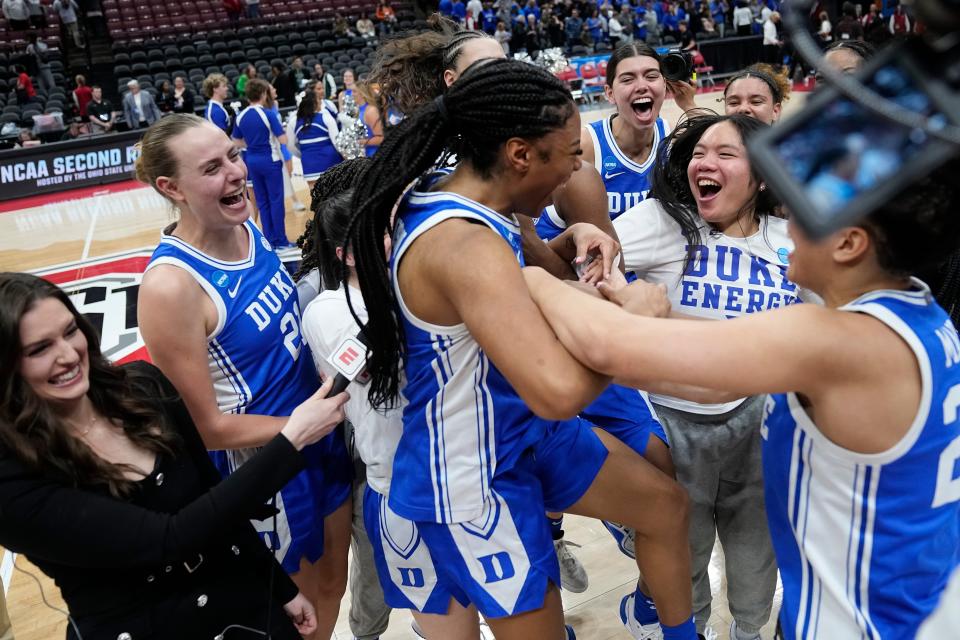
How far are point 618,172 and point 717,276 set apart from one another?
4.64ft

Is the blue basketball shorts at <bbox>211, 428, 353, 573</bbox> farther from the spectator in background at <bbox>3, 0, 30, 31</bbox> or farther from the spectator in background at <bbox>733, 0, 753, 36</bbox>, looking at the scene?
the spectator in background at <bbox>733, 0, 753, 36</bbox>

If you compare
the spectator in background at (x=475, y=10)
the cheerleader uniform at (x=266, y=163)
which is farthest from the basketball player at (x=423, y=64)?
the spectator in background at (x=475, y=10)

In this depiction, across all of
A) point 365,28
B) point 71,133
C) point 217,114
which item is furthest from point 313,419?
point 365,28

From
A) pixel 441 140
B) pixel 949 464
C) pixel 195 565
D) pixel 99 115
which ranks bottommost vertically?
pixel 99 115

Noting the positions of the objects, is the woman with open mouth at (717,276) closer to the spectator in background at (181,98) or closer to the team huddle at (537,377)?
the team huddle at (537,377)

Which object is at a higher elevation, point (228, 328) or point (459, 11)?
point (228, 328)

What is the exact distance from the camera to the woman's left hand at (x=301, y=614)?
2.21 meters

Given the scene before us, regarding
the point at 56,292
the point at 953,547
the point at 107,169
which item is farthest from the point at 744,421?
the point at 107,169

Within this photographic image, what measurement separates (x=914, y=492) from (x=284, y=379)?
1.75m

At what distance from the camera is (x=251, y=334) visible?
241 cm

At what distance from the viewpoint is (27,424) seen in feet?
5.64

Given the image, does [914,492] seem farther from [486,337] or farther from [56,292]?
[56,292]

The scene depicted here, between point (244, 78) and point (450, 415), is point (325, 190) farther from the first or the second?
point (244, 78)

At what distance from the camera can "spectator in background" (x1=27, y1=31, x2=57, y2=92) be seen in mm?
16453
